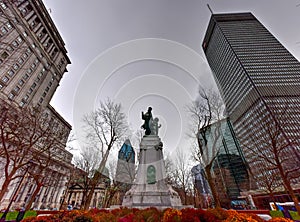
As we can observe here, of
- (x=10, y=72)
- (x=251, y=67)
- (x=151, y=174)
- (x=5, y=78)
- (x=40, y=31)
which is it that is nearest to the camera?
(x=151, y=174)

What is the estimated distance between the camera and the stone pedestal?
10.6 metres

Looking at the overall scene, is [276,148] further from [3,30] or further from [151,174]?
[3,30]

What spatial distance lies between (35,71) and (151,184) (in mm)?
63174

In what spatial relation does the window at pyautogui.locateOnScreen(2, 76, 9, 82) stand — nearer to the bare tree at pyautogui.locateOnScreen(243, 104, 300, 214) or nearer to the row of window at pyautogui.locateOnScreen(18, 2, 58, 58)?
the row of window at pyautogui.locateOnScreen(18, 2, 58, 58)

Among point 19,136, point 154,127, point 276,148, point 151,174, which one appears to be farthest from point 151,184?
point 19,136

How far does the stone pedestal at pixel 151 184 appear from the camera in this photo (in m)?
10.6

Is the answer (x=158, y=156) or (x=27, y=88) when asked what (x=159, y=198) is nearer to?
(x=158, y=156)

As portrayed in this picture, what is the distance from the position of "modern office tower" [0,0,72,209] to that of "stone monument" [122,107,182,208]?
33.3 metres

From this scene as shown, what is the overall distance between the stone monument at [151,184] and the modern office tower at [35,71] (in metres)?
33.3

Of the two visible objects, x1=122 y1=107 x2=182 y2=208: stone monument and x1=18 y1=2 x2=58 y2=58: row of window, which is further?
x1=18 y1=2 x2=58 y2=58: row of window

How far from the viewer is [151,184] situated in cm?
1170

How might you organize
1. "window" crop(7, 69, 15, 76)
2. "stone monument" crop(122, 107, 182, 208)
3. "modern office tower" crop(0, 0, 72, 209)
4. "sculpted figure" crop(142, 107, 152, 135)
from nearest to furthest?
"stone monument" crop(122, 107, 182, 208) < "sculpted figure" crop(142, 107, 152, 135) < "modern office tower" crop(0, 0, 72, 209) < "window" crop(7, 69, 15, 76)

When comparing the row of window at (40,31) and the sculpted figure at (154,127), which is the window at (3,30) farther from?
the sculpted figure at (154,127)

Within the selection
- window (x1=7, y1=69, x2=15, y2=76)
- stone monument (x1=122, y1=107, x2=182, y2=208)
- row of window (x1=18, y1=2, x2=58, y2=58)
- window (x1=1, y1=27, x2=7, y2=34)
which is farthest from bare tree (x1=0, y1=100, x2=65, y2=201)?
row of window (x1=18, y1=2, x2=58, y2=58)
